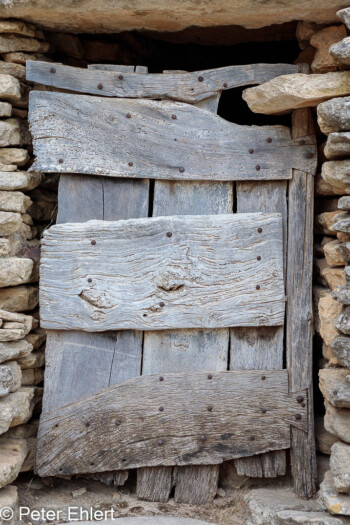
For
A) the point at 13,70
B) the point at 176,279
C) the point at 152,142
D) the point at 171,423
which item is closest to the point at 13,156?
the point at 13,70

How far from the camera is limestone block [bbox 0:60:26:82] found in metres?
2.86

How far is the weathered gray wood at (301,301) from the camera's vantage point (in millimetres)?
2904

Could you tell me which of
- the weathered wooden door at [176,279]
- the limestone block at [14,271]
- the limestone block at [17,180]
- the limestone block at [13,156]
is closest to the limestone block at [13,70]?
the weathered wooden door at [176,279]

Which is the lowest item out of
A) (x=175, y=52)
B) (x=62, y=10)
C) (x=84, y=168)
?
(x=84, y=168)

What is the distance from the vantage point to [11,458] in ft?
8.71

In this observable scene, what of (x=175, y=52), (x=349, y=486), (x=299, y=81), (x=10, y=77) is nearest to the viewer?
(x=349, y=486)

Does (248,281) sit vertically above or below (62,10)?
below

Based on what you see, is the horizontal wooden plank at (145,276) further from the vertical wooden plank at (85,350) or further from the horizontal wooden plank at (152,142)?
the horizontal wooden plank at (152,142)

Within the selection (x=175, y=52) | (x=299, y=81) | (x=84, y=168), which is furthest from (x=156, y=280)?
(x=175, y=52)

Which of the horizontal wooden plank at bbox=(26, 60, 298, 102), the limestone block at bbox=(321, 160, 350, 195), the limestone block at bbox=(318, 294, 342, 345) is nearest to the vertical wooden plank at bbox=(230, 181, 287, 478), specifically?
the limestone block at bbox=(318, 294, 342, 345)

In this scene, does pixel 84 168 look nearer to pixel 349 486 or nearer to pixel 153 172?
pixel 153 172

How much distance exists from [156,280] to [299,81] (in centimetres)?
107

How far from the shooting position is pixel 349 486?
7.87 ft

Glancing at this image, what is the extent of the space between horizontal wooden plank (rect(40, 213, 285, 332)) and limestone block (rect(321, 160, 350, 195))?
50 cm
